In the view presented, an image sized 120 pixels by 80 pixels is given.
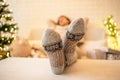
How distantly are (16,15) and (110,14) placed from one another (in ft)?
5.84

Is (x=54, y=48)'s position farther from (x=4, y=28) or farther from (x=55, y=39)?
(x=4, y=28)

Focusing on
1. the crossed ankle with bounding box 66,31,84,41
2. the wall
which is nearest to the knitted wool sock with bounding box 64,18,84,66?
the crossed ankle with bounding box 66,31,84,41

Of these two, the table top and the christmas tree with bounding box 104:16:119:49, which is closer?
the table top

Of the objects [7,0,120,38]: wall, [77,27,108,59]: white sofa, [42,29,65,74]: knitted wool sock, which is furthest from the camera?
[7,0,120,38]: wall

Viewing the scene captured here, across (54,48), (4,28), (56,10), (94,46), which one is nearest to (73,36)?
(54,48)

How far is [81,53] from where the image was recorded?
2.33 meters

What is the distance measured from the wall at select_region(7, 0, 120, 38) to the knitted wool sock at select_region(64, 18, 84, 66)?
8.11ft

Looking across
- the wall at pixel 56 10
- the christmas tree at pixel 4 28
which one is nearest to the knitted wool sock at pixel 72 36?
the christmas tree at pixel 4 28

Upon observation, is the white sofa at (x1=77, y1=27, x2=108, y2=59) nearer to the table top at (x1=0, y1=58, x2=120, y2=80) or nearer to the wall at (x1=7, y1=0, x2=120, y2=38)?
the wall at (x1=7, y1=0, x2=120, y2=38)

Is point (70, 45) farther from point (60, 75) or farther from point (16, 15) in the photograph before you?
point (16, 15)

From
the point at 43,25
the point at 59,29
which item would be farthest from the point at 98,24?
the point at 43,25

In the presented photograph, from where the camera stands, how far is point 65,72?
0.90 m

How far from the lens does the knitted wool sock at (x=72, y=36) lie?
887 mm

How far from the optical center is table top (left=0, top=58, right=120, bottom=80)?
0.85m
